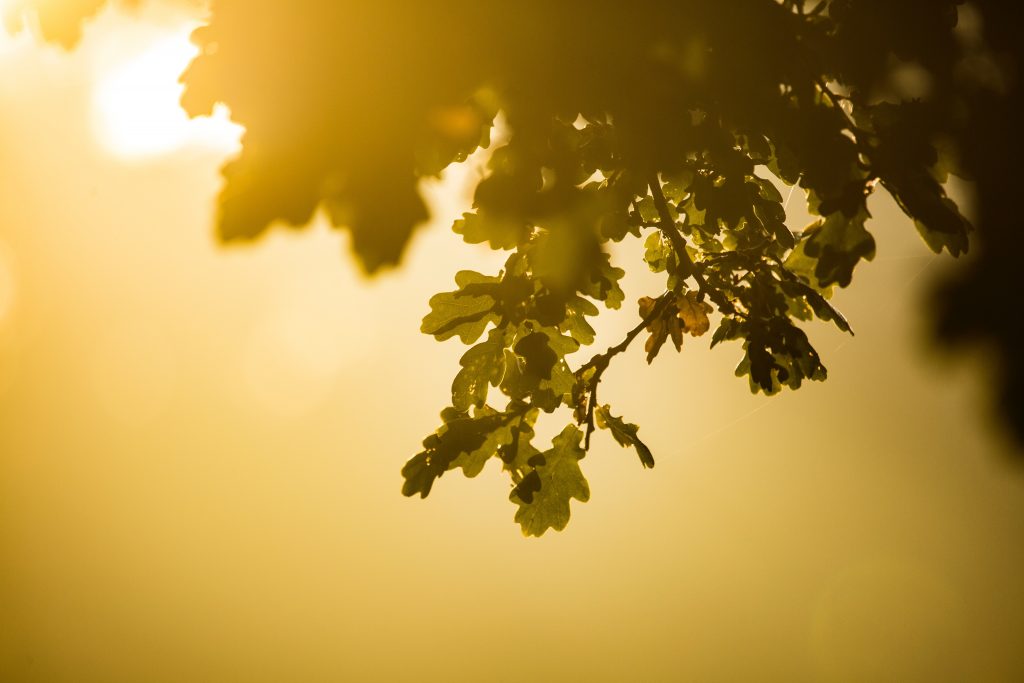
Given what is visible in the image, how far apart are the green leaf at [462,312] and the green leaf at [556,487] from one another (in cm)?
82

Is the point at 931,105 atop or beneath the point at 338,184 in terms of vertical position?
beneath

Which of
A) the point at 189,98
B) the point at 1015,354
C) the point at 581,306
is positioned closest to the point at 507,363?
the point at 581,306

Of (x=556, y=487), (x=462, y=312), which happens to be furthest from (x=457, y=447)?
(x=462, y=312)

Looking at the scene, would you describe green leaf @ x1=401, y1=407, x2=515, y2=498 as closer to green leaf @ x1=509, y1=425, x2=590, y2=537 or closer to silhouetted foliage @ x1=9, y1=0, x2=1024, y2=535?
silhouetted foliage @ x1=9, y1=0, x2=1024, y2=535

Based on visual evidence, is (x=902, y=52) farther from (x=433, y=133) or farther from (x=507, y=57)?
(x=433, y=133)

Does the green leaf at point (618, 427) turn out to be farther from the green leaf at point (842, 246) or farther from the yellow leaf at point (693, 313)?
the green leaf at point (842, 246)

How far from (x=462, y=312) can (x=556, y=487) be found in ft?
3.78

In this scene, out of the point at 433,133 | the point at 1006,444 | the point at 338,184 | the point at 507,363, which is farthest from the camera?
the point at 507,363

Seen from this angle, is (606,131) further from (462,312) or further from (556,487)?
(556,487)

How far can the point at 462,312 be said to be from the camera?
3373 mm

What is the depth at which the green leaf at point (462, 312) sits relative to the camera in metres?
3.36

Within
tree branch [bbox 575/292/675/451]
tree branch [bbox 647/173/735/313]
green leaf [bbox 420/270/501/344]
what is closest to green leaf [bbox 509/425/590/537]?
tree branch [bbox 575/292/675/451]

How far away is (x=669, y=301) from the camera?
353 centimetres

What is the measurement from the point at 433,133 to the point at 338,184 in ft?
1.03
